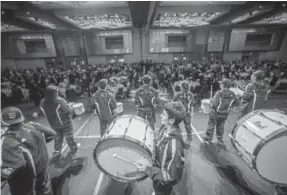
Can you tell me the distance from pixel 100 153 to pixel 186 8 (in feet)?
43.8

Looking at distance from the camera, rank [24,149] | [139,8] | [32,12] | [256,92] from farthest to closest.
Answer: [32,12]
[139,8]
[256,92]
[24,149]

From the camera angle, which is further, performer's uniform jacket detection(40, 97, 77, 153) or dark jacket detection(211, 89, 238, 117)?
dark jacket detection(211, 89, 238, 117)

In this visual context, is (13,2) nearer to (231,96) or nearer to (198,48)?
(231,96)

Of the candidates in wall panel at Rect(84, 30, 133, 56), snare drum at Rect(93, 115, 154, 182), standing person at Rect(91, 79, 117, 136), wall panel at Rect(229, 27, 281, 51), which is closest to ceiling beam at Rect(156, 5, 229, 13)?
wall panel at Rect(84, 30, 133, 56)

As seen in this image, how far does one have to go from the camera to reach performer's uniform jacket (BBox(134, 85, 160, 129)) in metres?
4.46

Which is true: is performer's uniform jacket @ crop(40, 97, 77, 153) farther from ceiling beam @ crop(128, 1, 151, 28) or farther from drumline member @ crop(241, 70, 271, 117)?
ceiling beam @ crop(128, 1, 151, 28)

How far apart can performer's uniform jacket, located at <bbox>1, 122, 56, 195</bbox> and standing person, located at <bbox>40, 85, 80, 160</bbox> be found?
1.08 metres

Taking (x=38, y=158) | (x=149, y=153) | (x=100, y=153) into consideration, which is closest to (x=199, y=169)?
(x=149, y=153)

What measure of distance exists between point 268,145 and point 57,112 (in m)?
4.55

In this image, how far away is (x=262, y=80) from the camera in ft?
13.5

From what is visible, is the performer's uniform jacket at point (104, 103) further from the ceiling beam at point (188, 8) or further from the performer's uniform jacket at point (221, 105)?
the ceiling beam at point (188, 8)

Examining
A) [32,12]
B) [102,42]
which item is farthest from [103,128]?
[102,42]

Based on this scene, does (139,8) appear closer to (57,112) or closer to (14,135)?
(57,112)

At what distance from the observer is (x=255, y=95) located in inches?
161
